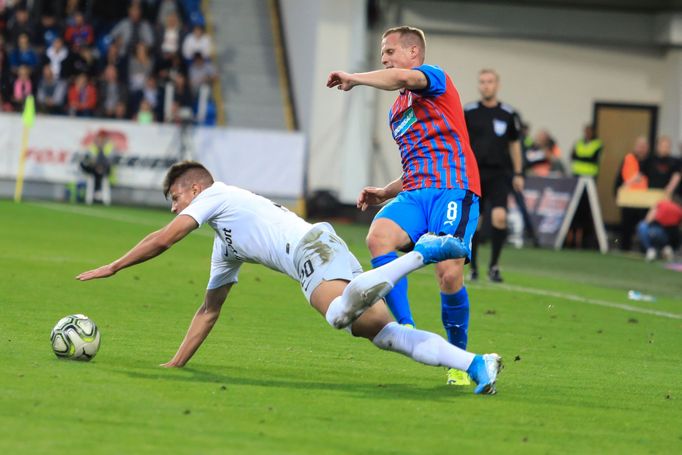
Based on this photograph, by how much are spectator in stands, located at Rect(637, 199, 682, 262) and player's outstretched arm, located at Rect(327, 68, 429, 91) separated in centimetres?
1535

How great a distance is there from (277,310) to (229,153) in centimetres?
1560

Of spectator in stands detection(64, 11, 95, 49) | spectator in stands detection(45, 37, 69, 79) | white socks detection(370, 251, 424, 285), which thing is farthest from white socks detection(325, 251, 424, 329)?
spectator in stands detection(64, 11, 95, 49)

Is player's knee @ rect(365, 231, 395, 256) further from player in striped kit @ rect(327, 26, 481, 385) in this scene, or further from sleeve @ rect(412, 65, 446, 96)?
sleeve @ rect(412, 65, 446, 96)

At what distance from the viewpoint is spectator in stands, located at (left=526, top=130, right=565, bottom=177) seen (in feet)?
86.1

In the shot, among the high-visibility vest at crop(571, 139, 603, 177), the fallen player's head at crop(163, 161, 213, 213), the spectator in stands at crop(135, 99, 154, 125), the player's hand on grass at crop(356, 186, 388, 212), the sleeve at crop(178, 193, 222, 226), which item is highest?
the fallen player's head at crop(163, 161, 213, 213)

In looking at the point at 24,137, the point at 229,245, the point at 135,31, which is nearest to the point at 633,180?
the point at 24,137

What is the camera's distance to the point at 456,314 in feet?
27.7

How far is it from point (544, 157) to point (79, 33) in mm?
10400

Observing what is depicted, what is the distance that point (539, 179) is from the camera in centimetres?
2464

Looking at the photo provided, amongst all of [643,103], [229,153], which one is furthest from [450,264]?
[643,103]

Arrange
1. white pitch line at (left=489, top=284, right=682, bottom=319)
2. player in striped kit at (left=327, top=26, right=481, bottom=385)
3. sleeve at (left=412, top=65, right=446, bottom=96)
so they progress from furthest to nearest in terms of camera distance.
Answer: white pitch line at (left=489, top=284, right=682, bottom=319), player in striped kit at (left=327, top=26, right=481, bottom=385), sleeve at (left=412, top=65, right=446, bottom=96)

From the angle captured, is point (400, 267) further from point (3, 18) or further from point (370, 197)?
point (3, 18)

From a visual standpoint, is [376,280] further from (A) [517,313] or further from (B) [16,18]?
(B) [16,18]

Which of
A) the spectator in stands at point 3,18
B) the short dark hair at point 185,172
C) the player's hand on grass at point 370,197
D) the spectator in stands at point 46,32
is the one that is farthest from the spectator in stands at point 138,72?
the short dark hair at point 185,172
